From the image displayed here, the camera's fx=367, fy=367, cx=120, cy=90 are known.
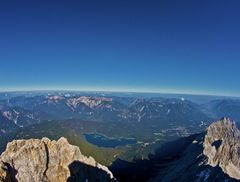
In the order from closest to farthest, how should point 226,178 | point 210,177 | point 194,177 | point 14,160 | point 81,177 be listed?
point 226,178, point 210,177, point 194,177, point 14,160, point 81,177

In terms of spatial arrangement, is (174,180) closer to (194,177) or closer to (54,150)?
(194,177)

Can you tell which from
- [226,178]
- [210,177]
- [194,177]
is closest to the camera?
[226,178]

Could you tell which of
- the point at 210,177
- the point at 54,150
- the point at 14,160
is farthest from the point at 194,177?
the point at 14,160

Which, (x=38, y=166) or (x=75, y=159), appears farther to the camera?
(x=75, y=159)

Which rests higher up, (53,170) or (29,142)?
(29,142)

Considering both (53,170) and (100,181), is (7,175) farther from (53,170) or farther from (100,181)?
(100,181)

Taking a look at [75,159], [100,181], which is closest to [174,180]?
[100,181]
